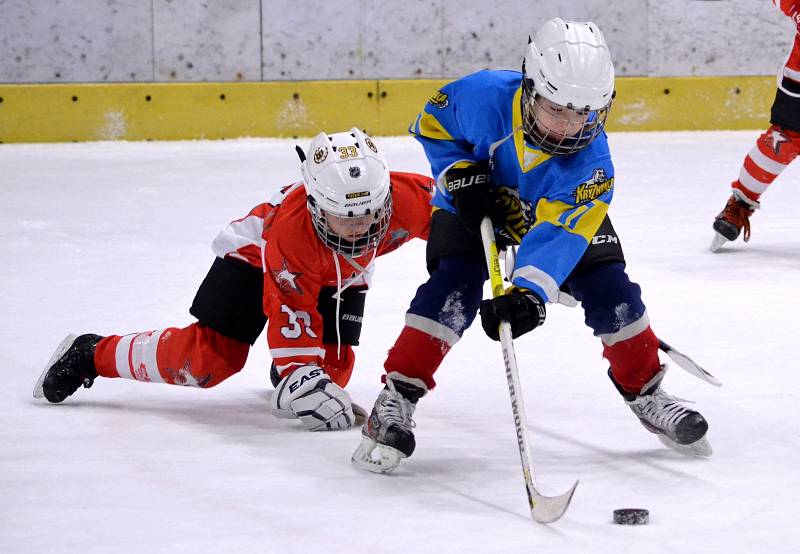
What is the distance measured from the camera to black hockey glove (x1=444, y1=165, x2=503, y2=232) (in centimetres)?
248

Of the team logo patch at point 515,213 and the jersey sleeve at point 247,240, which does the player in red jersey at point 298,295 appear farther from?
the team logo patch at point 515,213

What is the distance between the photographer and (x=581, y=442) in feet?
8.38

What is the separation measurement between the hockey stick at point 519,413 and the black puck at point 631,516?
0.09 m

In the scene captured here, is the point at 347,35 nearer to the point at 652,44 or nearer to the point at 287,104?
the point at 287,104

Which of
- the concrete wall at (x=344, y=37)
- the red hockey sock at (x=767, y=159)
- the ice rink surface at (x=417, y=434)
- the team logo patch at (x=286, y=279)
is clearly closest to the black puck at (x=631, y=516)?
the ice rink surface at (x=417, y=434)

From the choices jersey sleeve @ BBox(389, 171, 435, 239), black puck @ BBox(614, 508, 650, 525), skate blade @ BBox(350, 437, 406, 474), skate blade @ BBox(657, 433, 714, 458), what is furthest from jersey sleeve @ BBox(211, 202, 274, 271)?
black puck @ BBox(614, 508, 650, 525)

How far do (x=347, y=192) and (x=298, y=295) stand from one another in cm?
27

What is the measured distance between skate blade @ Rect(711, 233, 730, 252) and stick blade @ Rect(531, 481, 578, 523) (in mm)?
2842

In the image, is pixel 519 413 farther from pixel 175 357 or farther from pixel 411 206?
pixel 175 357

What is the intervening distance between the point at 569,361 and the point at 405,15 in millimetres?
5264

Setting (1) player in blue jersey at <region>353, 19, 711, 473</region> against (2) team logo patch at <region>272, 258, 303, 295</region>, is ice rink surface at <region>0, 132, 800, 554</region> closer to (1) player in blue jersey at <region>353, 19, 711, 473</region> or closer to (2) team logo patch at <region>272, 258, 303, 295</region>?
(1) player in blue jersey at <region>353, 19, 711, 473</region>

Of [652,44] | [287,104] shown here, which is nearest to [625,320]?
[287,104]

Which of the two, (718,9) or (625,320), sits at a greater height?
(625,320)

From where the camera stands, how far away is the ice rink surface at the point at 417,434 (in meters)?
2.00
